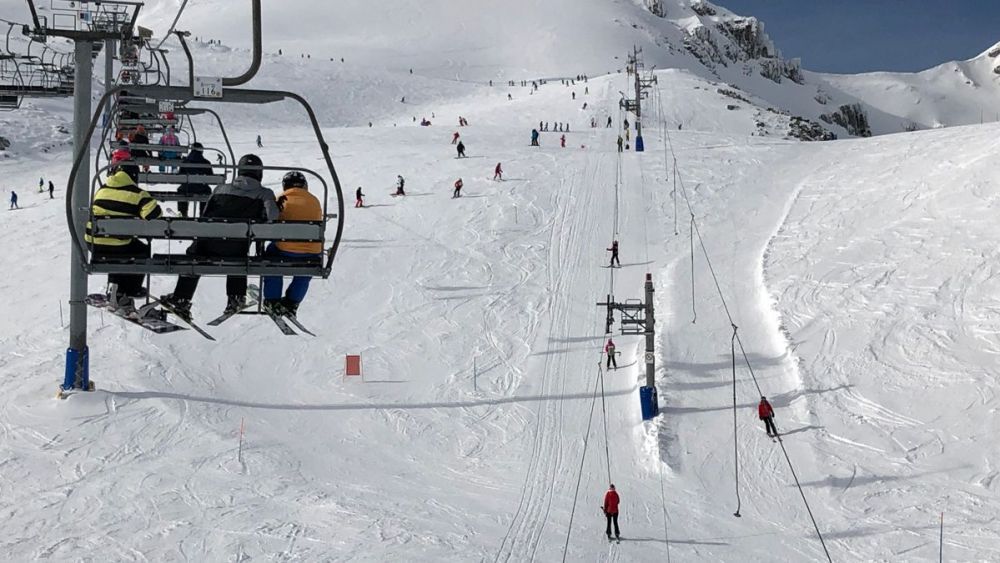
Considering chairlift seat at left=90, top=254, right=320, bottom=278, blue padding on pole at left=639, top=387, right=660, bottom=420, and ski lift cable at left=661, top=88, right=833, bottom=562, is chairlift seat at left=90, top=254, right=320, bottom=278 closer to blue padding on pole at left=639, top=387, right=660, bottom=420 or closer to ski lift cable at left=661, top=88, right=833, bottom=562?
ski lift cable at left=661, top=88, right=833, bottom=562

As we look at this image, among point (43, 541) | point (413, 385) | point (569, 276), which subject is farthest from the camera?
point (569, 276)

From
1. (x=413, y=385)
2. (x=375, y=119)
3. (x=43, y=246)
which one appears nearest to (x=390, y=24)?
(x=375, y=119)

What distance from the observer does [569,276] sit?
1074 inches

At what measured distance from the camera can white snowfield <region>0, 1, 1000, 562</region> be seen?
14336 mm

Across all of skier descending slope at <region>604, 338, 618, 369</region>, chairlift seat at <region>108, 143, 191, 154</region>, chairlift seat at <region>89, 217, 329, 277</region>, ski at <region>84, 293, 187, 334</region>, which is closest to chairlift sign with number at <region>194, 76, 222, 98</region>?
chairlift seat at <region>89, 217, 329, 277</region>

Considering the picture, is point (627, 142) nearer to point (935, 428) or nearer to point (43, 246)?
point (43, 246)

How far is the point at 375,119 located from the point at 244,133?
17.9m

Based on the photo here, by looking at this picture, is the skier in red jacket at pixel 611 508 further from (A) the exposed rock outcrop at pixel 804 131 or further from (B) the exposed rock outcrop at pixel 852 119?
(B) the exposed rock outcrop at pixel 852 119

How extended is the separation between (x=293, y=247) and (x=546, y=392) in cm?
1374

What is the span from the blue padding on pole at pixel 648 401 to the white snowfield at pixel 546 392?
1.07ft

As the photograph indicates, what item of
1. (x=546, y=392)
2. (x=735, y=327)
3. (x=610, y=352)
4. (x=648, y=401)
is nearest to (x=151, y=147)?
(x=648, y=401)

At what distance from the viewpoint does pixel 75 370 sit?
17766mm

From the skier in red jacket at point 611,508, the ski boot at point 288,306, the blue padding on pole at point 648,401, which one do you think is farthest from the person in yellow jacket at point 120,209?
the blue padding on pole at point 648,401

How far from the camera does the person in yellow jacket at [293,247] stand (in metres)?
7.00
